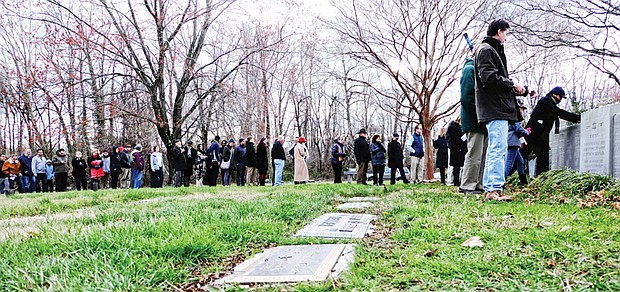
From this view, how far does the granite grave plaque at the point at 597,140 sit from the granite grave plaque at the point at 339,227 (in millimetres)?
4734

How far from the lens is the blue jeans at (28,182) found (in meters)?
16.1

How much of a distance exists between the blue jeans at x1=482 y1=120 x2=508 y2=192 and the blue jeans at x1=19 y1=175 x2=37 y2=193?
56.9 feet

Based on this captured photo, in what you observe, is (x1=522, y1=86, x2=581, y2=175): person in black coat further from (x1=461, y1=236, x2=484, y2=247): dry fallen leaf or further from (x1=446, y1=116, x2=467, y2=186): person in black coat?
(x1=461, y1=236, x2=484, y2=247): dry fallen leaf

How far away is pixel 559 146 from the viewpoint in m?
8.86

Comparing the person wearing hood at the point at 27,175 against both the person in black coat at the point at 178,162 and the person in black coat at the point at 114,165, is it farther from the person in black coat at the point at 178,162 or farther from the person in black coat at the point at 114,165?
the person in black coat at the point at 178,162

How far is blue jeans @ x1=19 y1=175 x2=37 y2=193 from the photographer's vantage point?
16.1 meters

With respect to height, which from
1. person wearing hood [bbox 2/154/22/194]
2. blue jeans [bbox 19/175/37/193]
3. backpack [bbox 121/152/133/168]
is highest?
backpack [bbox 121/152/133/168]

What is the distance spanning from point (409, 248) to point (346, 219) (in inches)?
55.2

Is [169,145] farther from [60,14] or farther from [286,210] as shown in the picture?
[286,210]

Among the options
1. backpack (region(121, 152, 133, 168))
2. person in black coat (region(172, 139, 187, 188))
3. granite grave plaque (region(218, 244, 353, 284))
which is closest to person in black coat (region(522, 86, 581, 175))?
granite grave plaque (region(218, 244, 353, 284))

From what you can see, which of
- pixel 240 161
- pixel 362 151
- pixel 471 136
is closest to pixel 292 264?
pixel 471 136

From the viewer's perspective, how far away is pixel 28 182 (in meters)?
16.4

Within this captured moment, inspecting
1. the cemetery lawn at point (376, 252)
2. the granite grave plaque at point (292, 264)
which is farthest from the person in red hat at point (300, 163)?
the granite grave plaque at point (292, 264)

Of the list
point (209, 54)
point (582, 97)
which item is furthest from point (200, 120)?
point (582, 97)
